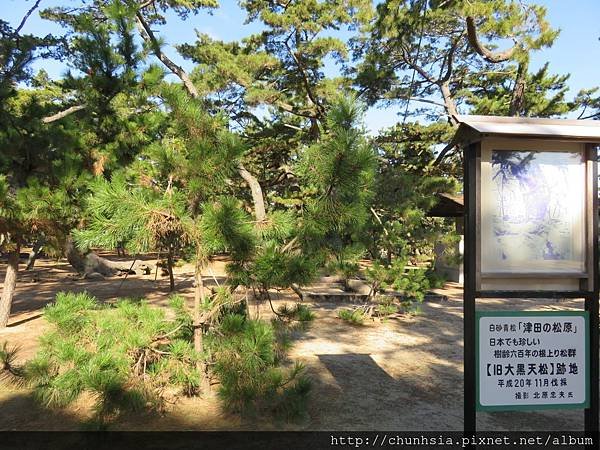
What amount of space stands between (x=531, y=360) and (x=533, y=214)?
2.88ft

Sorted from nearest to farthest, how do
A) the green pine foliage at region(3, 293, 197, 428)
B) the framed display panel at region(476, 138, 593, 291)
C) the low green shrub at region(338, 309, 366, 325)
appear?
the framed display panel at region(476, 138, 593, 291), the green pine foliage at region(3, 293, 197, 428), the low green shrub at region(338, 309, 366, 325)

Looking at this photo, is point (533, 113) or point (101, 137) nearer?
point (101, 137)

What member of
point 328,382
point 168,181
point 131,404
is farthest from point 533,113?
point 131,404

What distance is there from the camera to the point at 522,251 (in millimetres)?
2736

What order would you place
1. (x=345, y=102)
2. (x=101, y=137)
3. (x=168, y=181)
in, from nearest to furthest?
1. (x=345, y=102)
2. (x=168, y=181)
3. (x=101, y=137)

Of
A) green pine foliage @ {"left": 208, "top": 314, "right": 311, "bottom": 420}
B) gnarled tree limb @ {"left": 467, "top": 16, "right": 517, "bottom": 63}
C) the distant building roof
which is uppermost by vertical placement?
gnarled tree limb @ {"left": 467, "top": 16, "right": 517, "bottom": 63}

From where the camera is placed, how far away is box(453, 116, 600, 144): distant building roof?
8.34 ft

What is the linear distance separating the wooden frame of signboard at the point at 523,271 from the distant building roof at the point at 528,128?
34 mm

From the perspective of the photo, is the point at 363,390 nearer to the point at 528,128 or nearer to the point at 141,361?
the point at 141,361

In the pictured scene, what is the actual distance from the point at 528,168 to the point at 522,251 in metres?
0.52

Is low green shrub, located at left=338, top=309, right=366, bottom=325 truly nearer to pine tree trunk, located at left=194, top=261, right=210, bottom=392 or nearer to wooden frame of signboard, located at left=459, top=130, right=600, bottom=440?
pine tree trunk, located at left=194, top=261, right=210, bottom=392

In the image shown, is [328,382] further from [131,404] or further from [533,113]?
[533,113]

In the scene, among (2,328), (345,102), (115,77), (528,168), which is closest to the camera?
(528,168)

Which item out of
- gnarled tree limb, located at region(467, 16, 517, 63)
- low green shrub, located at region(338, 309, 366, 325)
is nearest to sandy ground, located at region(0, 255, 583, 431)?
low green shrub, located at region(338, 309, 366, 325)
